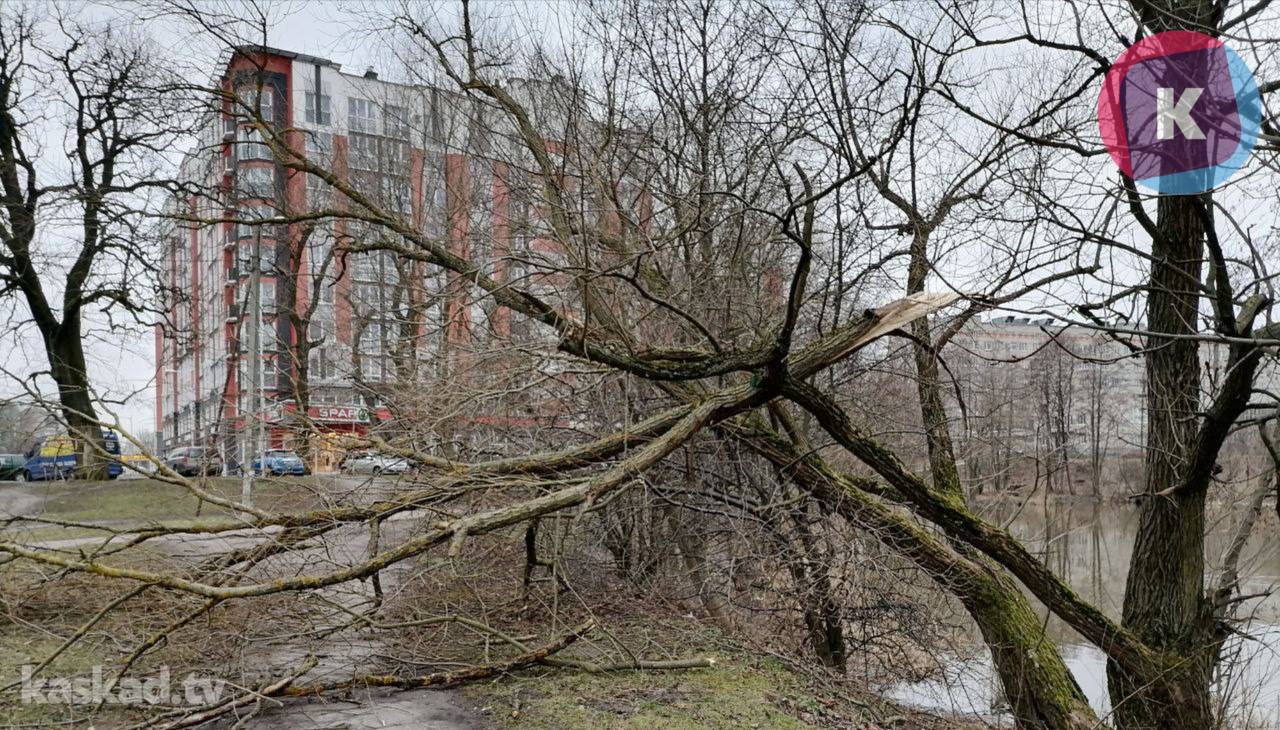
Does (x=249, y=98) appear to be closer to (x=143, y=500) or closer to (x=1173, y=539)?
(x=143, y=500)

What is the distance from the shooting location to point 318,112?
16547 millimetres

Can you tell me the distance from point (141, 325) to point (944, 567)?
18739mm

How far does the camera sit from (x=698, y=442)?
8188 millimetres

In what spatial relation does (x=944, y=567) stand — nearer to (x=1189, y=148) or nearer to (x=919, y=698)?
(x=919, y=698)

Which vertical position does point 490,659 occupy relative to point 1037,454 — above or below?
below

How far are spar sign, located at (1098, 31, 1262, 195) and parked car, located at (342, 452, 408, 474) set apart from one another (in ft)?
19.3

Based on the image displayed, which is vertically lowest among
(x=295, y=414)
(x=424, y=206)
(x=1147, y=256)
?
(x=295, y=414)

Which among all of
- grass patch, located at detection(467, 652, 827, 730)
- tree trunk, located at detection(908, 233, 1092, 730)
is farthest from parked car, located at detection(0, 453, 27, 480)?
tree trunk, located at detection(908, 233, 1092, 730)

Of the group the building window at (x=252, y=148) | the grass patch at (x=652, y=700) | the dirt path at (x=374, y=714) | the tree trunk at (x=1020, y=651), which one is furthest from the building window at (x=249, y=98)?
the tree trunk at (x=1020, y=651)

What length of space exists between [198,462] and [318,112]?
11.1 m

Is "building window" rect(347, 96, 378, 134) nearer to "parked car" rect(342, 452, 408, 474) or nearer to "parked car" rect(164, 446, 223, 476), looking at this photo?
"parked car" rect(164, 446, 223, 476)

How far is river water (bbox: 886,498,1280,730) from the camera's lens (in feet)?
24.0

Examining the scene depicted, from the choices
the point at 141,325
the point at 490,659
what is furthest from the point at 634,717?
the point at 141,325

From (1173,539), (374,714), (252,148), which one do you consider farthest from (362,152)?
(1173,539)
